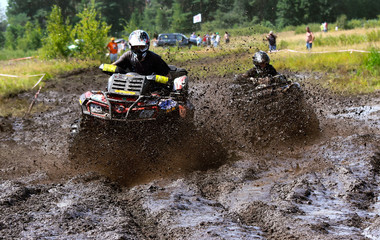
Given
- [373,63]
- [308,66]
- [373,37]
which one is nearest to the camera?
[373,63]

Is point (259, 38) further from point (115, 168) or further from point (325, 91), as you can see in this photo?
point (115, 168)

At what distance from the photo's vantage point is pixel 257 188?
6.54 metres

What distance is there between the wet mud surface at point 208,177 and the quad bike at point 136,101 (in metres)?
0.22

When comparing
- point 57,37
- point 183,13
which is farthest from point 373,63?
point 183,13

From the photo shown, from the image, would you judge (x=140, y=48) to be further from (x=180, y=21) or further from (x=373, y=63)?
(x=180, y=21)

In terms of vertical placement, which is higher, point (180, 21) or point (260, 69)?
point (180, 21)

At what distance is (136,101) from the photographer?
7.95 m

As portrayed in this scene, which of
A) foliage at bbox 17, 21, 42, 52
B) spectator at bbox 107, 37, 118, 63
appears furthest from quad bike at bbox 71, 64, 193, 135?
foliage at bbox 17, 21, 42, 52

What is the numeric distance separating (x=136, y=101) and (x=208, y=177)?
1.85 meters

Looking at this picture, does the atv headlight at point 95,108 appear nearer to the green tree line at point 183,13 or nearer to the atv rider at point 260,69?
the atv rider at point 260,69

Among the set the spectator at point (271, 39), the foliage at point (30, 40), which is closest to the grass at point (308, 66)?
the spectator at point (271, 39)

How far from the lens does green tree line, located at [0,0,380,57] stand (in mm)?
56844

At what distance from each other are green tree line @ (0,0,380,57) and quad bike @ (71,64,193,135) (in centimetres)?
4280

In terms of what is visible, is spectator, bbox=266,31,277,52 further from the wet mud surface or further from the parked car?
the parked car
